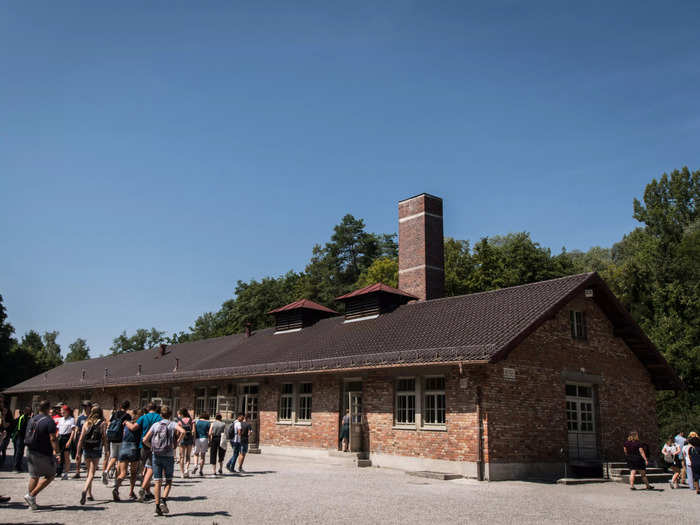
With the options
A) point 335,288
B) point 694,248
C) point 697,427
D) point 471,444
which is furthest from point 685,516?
point 335,288

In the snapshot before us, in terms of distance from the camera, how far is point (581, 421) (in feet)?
61.2

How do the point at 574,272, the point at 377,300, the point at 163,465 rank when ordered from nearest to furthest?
the point at 163,465 < the point at 377,300 < the point at 574,272

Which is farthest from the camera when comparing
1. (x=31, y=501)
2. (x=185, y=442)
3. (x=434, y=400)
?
(x=434, y=400)

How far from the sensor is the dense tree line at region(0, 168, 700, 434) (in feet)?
114

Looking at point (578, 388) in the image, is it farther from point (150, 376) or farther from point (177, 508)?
point (150, 376)

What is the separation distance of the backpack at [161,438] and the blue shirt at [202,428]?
218 inches

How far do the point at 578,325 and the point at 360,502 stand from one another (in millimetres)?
11149

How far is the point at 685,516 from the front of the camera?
36.3 feet

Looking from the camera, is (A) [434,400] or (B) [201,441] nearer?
(B) [201,441]

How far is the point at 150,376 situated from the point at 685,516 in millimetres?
24266

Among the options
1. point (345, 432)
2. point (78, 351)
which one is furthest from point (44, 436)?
point (78, 351)

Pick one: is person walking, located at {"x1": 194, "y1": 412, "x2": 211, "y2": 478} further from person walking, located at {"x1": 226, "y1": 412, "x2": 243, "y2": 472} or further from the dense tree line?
the dense tree line

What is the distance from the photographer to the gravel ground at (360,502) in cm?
954

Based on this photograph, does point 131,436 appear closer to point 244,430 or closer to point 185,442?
point 185,442
